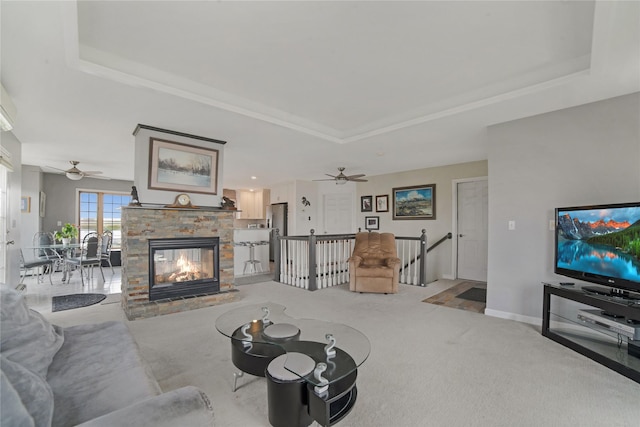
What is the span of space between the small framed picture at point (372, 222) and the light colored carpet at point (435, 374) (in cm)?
404

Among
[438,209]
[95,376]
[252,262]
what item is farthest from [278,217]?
[95,376]

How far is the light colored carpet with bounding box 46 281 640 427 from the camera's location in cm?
178

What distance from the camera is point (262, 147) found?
4840 mm

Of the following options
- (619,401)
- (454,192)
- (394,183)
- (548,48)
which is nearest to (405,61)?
(548,48)

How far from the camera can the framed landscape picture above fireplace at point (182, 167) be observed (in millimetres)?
3885

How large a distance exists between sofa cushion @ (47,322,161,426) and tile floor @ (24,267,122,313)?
10.1 ft

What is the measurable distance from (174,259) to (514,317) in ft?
14.5

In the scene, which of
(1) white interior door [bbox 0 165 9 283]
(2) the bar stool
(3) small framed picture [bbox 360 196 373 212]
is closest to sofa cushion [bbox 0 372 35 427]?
(1) white interior door [bbox 0 165 9 283]

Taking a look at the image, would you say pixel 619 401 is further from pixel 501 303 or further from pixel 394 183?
pixel 394 183

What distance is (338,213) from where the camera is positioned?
8609 millimetres

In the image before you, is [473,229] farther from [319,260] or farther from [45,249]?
[45,249]

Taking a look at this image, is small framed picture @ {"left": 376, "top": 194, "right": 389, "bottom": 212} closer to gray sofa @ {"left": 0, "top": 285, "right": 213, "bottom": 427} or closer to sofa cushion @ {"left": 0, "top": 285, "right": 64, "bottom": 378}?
gray sofa @ {"left": 0, "top": 285, "right": 213, "bottom": 427}

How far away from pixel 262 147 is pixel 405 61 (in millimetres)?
2860

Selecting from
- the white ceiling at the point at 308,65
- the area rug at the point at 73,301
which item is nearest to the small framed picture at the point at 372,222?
the white ceiling at the point at 308,65
